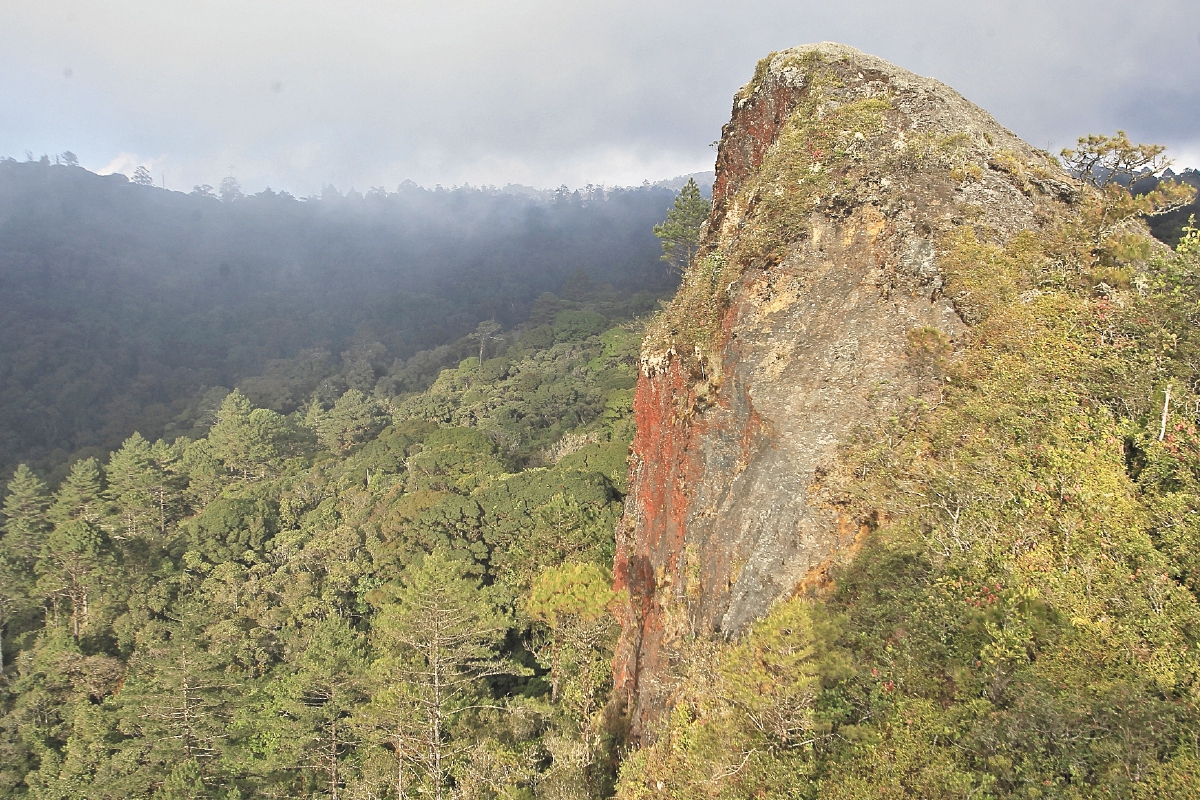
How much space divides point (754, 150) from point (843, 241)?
18.5 ft

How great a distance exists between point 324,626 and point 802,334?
18.8 meters

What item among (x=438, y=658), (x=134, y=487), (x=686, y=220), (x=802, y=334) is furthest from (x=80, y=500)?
(x=802, y=334)

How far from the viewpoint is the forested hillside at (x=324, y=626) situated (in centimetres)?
1548

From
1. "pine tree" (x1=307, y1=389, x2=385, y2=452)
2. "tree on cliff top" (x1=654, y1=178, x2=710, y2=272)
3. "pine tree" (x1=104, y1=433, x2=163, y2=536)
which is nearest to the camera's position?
→ "tree on cliff top" (x1=654, y1=178, x2=710, y2=272)

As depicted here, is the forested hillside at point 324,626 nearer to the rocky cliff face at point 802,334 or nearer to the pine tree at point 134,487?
the pine tree at point 134,487

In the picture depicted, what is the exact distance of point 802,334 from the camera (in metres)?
9.64

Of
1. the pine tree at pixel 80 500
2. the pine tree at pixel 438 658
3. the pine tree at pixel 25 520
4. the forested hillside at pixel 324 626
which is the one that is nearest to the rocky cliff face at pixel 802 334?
the pine tree at pixel 438 658

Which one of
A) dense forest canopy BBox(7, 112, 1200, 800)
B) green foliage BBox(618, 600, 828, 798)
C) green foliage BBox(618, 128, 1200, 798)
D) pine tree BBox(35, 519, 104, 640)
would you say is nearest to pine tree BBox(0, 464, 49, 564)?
dense forest canopy BBox(7, 112, 1200, 800)

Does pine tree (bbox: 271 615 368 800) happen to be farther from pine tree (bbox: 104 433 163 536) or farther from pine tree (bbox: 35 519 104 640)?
pine tree (bbox: 104 433 163 536)

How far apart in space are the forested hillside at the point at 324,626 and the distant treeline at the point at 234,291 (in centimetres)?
3642

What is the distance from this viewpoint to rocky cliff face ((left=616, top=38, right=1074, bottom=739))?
8.66m

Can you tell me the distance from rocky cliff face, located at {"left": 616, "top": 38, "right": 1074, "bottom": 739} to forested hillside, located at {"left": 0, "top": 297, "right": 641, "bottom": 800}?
462cm

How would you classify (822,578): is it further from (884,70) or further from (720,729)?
(884,70)

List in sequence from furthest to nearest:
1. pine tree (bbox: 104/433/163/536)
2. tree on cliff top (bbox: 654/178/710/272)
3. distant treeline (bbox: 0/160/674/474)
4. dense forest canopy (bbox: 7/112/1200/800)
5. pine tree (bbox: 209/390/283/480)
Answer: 1. distant treeline (bbox: 0/160/674/474)
2. pine tree (bbox: 209/390/283/480)
3. pine tree (bbox: 104/433/163/536)
4. tree on cliff top (bbox: 654/178/710/272)
5. dense forest canopy (bbox: 7/112/1200/800)
